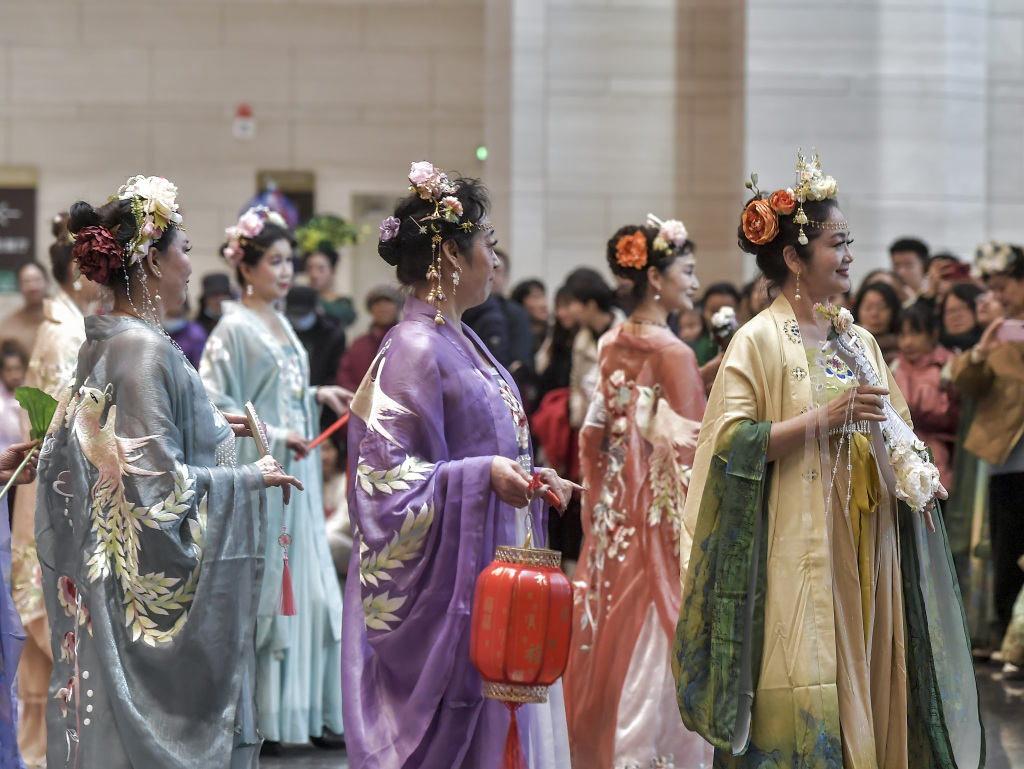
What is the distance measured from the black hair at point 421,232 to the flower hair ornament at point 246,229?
1.75 meters

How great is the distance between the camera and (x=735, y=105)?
8.95 metres

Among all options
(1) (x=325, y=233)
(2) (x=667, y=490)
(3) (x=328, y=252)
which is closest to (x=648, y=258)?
(2) (x=667, y=490)

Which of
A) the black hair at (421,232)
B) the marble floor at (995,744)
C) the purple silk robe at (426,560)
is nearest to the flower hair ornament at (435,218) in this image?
the black hair at (421,232)

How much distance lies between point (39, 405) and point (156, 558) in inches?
27.7

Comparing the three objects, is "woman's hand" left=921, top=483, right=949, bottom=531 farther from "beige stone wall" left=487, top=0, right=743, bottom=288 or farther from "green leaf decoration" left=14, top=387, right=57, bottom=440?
"beige stone wall" left=487, top=0, right=743, bottom=288

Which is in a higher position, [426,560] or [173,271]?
[173,271]

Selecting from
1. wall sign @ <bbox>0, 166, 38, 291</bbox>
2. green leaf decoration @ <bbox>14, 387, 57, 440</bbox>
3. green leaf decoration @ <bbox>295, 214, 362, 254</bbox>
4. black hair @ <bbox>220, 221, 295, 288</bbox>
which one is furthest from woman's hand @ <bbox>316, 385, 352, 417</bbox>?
wall sign @ <bbox>0, 166, 38, 291</bbox>

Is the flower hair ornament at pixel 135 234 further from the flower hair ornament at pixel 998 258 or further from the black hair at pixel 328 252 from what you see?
the black hair at pixel 328 252

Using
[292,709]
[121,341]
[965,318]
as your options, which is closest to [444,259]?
[121,341]

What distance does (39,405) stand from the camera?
3.66 metres

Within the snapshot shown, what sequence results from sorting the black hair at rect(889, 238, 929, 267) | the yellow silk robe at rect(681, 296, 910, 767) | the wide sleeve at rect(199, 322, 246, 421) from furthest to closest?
the black hair at rect(889, 238, 929, 267)
the wide sleeve at rect(199, 322, 246, 421)
the yellow silk robe at rect(681, 296, 910, 767)

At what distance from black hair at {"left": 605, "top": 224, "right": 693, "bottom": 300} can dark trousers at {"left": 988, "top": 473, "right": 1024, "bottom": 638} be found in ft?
7.17

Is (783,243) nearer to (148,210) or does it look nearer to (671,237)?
(671,237)

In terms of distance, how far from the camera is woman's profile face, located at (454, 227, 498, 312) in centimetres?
351
